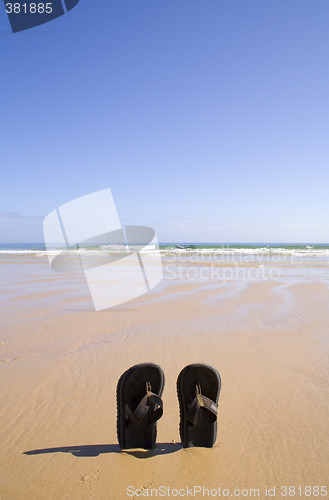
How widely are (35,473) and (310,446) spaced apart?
5.78 feet

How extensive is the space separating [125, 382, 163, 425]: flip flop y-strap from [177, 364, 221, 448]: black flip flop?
0.20 meters

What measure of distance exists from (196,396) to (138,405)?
379mm

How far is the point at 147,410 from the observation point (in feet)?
6.53

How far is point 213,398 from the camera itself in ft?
6.98

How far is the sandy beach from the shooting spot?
1.84 metres

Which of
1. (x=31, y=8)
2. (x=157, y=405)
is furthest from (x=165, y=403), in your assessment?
(x=31, y=8)

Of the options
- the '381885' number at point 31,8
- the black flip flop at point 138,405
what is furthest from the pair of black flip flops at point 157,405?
the '381885' number at point 31,8

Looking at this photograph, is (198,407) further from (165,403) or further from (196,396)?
(165,403)

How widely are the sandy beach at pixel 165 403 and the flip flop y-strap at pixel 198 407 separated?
24cm

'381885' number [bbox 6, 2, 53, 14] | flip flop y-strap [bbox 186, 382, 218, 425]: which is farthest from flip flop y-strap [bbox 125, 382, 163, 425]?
'381885' number [bbox 6, 2, 53, 14]

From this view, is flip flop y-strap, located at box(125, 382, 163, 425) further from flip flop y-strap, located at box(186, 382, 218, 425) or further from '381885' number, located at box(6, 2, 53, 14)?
'381885' number, located at box(6, 2, 53, 14)

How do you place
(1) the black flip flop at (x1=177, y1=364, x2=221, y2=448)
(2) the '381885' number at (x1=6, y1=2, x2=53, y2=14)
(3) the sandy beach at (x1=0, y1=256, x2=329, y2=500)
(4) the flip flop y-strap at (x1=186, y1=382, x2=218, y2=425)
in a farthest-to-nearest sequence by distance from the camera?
1. (2) the '381885' number at (x1=6, y1=2, x2=53, y2=14)
2. (1) the black flip flop at (x1=177, y1=364, x2=221, y2=448)
3. (4) the flip flop y-strap at (x1=186, y1=382, x2=218, y2=425)
4. (3) the sandy beach at (x1=0, y1=256, x2=329, y2=500)

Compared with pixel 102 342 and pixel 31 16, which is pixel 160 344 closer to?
pixel 102 342

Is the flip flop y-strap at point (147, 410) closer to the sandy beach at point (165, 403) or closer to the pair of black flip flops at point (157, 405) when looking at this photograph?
the pair of black flip flops at point (157, 405)
